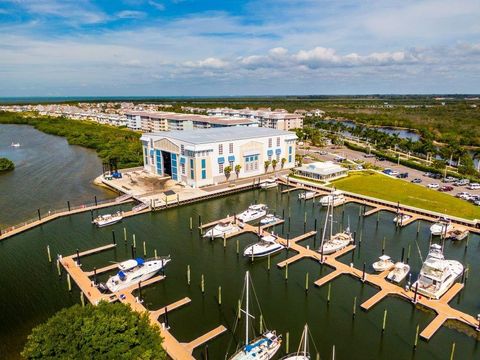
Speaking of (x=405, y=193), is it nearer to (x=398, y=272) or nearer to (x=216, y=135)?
(x=398, y=272)

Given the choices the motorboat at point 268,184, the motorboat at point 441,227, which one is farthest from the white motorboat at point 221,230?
the motorboat at point 441,227

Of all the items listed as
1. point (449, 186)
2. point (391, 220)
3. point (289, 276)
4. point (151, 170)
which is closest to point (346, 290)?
point (289, 276)

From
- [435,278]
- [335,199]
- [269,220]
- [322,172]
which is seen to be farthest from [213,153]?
[435,278]

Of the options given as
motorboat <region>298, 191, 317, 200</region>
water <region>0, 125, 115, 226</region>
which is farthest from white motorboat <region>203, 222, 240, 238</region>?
water <region>0, 125, 115, 226</region>

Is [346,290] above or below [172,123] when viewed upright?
below

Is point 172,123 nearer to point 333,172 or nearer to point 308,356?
point 333,172

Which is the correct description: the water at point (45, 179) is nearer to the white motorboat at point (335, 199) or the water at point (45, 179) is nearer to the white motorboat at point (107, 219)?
the white motorboat at point (107, 219)
